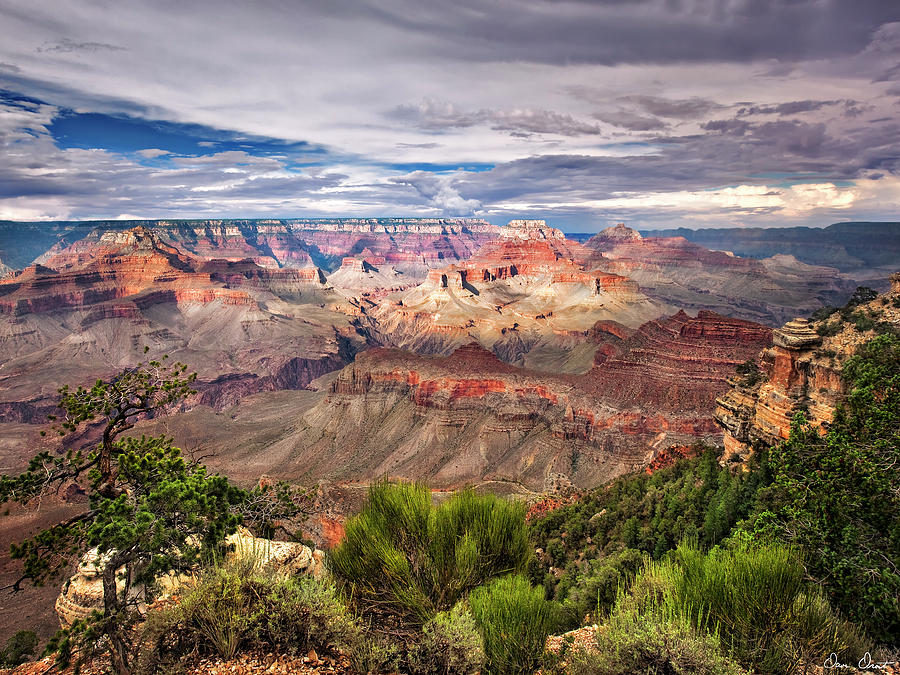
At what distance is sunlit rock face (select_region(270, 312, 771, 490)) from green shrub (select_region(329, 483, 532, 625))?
47.3 metres

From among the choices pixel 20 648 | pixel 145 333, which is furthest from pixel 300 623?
pixel 145 333

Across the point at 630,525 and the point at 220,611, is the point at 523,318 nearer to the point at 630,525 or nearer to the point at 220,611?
the point at 630,525

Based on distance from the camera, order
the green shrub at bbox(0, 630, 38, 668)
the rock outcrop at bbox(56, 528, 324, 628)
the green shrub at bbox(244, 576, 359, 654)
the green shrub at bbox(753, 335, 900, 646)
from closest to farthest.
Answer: the green shrub at bbox(244, 576, 359, 654), the green shrub at bbox(753, 335, 900, 646), the rock outcrop at bbox(56, 528, 324, 628), the green shrub at bbox(0, 630, 38, 668)

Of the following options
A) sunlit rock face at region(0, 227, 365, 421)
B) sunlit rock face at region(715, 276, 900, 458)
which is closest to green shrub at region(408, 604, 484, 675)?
sunlit rock face at region(715, 276, 900, 458)

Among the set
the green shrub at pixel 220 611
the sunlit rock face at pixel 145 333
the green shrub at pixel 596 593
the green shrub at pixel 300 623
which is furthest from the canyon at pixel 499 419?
the sunlit rock face at pixel 145 333

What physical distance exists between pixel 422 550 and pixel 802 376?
82.0 feet

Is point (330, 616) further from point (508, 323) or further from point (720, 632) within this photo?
point (508, 323)

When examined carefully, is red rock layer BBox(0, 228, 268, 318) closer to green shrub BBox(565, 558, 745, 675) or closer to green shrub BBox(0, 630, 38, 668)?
green shrub BBox(0, 630, 38, 668)

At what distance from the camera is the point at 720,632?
9352mm

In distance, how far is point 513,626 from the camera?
1030 centimetres

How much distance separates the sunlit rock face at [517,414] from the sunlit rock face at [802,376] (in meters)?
31.6
